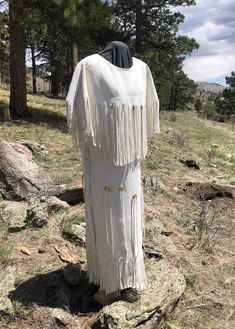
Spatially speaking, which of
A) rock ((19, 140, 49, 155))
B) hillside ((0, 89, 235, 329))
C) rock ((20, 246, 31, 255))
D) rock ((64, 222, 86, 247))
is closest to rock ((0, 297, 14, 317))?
hillside ((0, 89, 235, 329))

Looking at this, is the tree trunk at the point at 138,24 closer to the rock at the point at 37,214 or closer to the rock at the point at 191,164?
the rock at the point at 191,164

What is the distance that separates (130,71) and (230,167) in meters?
7.65

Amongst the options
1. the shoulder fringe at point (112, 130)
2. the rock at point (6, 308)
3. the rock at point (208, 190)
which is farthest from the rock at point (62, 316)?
the rock at point (208, 190)

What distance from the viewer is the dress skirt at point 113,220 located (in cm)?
363

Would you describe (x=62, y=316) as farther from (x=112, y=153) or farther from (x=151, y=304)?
(x=112, y=153)

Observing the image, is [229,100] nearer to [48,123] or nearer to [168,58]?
[168,58]

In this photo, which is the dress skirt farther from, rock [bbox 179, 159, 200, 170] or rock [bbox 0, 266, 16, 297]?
rock [bbox 179, 159, 200, 170]

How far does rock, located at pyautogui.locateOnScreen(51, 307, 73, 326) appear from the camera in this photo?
3.70m

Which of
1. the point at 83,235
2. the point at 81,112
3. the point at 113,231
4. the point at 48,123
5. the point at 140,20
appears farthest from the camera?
the point at 140,20

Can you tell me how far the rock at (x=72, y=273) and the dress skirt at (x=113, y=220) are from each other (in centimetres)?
33

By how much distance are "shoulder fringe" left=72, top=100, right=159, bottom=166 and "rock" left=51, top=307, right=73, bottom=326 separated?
4.28ft

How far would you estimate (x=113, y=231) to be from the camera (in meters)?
3.69

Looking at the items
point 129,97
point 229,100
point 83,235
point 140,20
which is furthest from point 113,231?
point 229,100

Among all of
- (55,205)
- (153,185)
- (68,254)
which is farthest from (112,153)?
(153,185)
